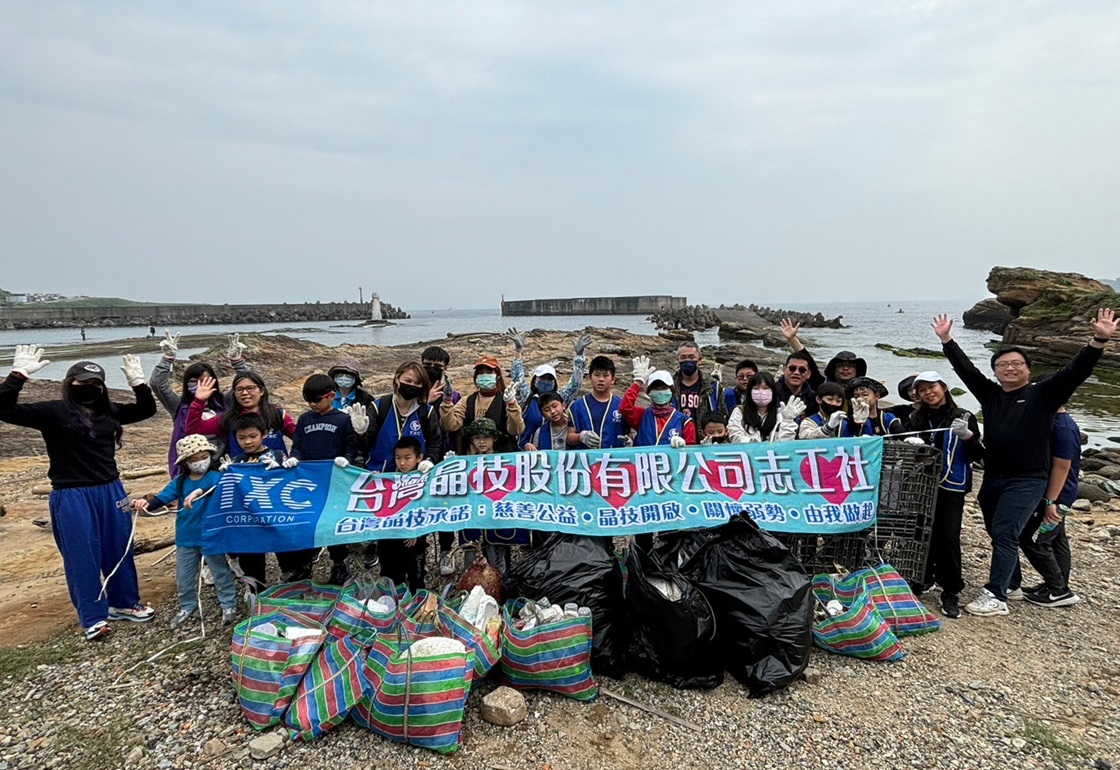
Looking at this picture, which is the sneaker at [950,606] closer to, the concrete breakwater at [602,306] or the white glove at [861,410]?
the white glove at [861,410]

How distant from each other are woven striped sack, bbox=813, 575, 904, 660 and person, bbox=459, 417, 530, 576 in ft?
7.61

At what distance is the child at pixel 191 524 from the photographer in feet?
13.3

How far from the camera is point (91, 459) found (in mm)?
3990

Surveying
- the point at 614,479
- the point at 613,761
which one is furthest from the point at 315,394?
the point at 613,761

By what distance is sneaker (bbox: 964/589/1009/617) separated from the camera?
14.1ft

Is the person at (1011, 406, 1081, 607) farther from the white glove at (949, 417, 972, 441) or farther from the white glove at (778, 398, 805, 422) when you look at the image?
the white glove at (778, 398, 805, 422)

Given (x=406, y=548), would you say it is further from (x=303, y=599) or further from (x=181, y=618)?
(x=181, y=618)

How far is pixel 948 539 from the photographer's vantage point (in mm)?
4371

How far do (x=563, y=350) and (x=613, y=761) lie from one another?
24.7 meters

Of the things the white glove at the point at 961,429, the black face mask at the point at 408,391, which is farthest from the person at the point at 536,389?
the white glove at the point at 961,429

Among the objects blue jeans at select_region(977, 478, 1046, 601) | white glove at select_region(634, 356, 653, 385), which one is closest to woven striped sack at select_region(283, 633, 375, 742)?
white glove at select_region(634, 356, 653, 385)

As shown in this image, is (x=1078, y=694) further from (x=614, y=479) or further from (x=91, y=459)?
(x=91, y=459)

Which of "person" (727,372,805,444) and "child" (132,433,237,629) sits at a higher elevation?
"person" (727,372,805,444)

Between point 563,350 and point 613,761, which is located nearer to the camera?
point 613,761
